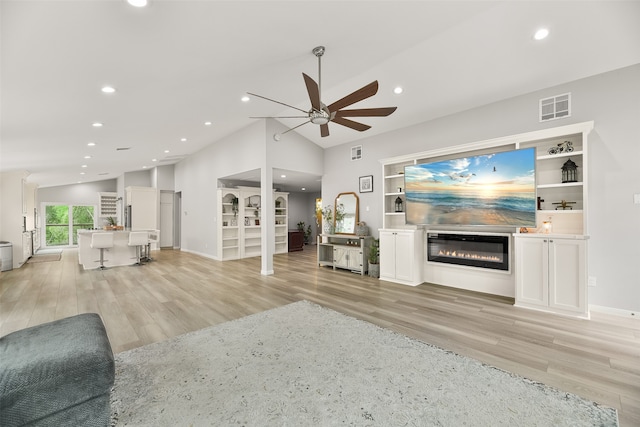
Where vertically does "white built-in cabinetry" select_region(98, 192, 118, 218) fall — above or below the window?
above

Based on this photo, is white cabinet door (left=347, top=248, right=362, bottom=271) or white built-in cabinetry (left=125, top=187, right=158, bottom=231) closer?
white cabinet door (left=347, top=248, right=362, bottom=271)

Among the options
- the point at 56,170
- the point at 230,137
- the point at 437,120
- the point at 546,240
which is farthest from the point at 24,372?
the point at 56,170

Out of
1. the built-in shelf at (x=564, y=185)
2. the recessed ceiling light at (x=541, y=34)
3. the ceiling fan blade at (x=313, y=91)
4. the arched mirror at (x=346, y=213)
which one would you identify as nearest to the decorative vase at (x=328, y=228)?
the arched mirror at (x=346, y=213)

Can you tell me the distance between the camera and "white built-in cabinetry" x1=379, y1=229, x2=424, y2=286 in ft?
17.4

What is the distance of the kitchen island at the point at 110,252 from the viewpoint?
7.02 metres

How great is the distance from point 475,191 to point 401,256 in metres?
1.77

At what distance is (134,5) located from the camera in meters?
2.28

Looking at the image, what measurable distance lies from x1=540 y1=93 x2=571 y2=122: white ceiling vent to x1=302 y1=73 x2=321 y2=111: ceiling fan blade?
3.52 meters

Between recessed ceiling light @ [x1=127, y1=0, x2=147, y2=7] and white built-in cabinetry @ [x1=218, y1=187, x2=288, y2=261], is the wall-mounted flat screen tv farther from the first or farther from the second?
white built-in cabinetry @ [x1=218, y1=187, x2=288, y2=261]

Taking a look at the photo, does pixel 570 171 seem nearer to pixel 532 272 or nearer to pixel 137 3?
pixel 532 272

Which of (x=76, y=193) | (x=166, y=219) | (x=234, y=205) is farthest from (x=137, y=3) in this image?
(x=76, y=193)

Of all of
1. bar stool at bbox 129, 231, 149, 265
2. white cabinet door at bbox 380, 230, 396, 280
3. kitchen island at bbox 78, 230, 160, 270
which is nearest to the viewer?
white cabinet door at bbox 380, 230, 396, 280

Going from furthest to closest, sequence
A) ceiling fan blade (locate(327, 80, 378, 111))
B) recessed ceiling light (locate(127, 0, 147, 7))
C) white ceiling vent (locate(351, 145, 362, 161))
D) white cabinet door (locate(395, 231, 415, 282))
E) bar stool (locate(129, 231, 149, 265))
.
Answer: bar stool (locate(129, 231, 149, 265))
white ceiling vent (locate(351, 145, 362, 161))
white cabinet door (locate(395, 231, 415, 282))
ceiling fan blade (locate(327, 80, 378, 111))
recessed ceiling light (locate(127, 0, 147, 7))

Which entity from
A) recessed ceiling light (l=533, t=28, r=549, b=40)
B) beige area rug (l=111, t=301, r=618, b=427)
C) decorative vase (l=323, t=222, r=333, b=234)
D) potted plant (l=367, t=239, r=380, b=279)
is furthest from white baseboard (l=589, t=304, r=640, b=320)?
decorative vase (l=323, t=222, r=333, b=234)
